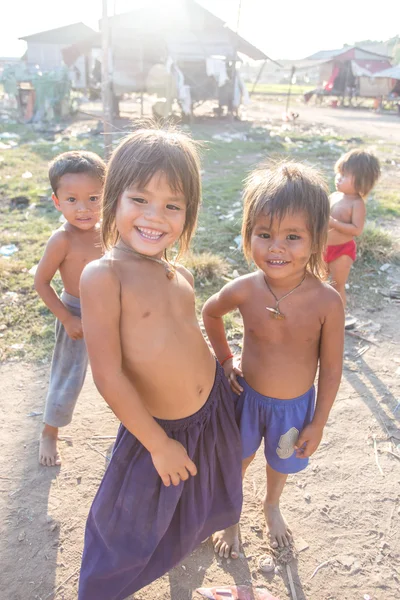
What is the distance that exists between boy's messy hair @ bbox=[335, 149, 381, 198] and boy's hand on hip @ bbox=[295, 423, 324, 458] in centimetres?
196

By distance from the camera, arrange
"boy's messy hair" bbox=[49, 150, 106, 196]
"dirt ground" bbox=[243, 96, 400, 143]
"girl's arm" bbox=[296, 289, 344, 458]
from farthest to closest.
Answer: "dirt ground" bbox=[243, 96, 400, 143] → "boy's messy hair" bbox=[49, 150, 106, 196] → "girl's arm" bbox=[296, 289, 344, 458]

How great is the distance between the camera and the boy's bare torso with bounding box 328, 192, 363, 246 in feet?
10.1

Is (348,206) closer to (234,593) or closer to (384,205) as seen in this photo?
(234,593)

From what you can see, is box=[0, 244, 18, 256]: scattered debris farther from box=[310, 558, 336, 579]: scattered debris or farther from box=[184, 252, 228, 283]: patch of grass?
box=[310, 558, 336, 579]: scattered debris

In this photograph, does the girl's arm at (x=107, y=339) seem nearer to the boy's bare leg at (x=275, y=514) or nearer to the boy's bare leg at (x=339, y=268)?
the boy's bare leg at (x=275, y=514)

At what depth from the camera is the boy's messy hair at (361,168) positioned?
2947 mm

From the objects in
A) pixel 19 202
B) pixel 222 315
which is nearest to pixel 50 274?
pixel 222 315

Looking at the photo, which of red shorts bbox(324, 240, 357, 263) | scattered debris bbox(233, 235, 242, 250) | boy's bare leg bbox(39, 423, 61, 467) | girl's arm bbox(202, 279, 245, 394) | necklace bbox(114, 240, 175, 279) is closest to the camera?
necklace bbox(114, 240, 175, 279)

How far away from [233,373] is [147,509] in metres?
0.58

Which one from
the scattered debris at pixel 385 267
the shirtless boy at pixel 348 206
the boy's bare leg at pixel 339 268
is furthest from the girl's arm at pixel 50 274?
the scattered debris at pixel 385 267

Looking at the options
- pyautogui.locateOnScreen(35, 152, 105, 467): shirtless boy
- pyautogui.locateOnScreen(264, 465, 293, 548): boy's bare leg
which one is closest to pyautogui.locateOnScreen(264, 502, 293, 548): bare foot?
pyautogui.locateOnScreen(264, 465, 293, 548): boy's bare leg

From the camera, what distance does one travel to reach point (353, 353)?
3.21m

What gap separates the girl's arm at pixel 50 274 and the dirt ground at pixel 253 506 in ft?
2.41

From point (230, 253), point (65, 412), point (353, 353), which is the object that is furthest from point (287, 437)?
point (230, 253)
